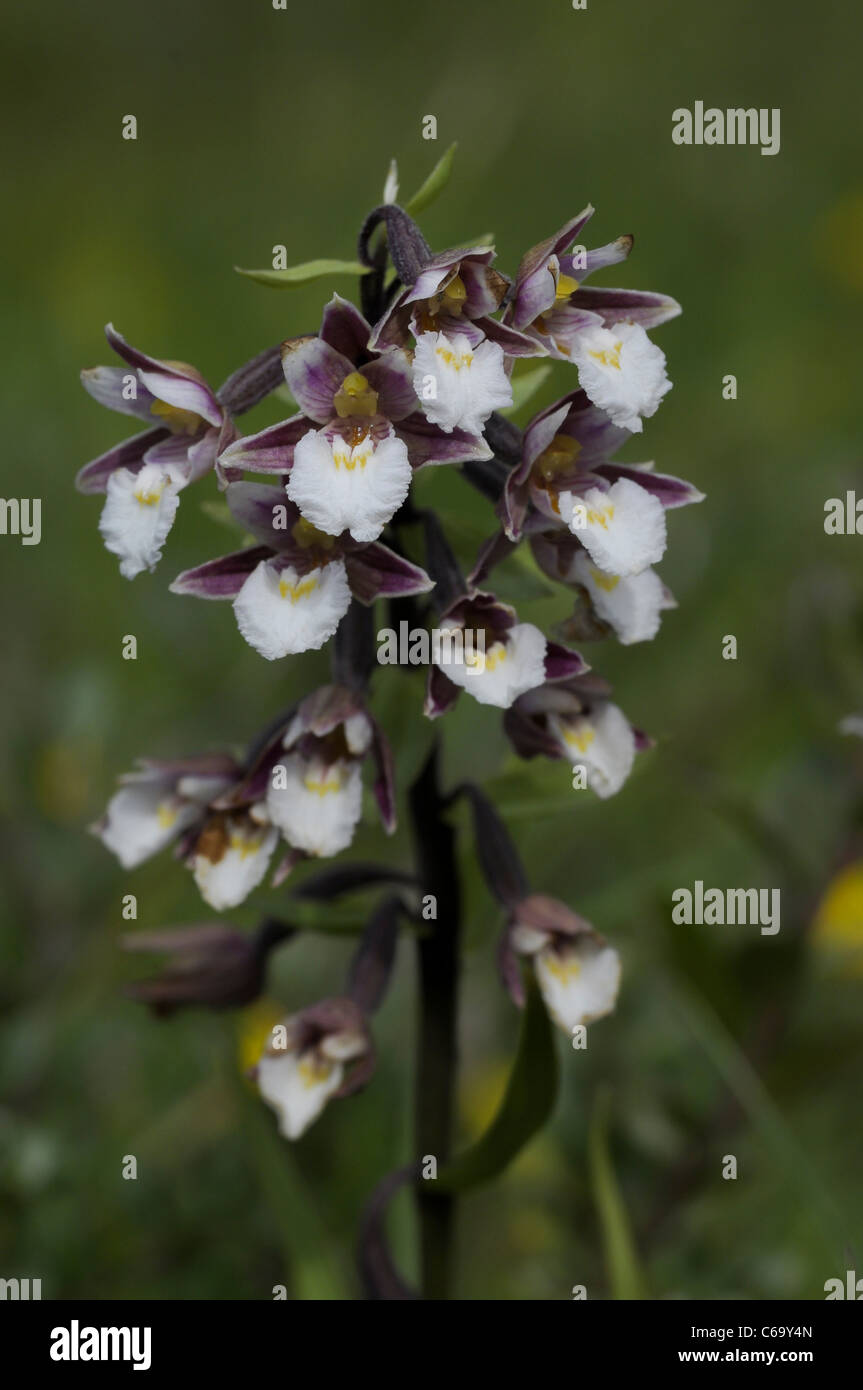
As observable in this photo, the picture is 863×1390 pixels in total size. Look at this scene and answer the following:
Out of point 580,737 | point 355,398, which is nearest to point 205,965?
point 580,737

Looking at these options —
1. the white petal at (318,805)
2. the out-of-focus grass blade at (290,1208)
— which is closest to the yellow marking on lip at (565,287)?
the white petal at (318,805)

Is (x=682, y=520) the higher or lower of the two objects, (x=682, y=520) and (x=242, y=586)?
the higher

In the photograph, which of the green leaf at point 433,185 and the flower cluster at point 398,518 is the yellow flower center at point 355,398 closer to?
the flower cluster at point 398,518

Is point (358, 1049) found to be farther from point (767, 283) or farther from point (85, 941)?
point (767, 283)

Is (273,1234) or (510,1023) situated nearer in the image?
(273,1234)

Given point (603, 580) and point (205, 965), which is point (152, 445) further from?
point (205, 965)
